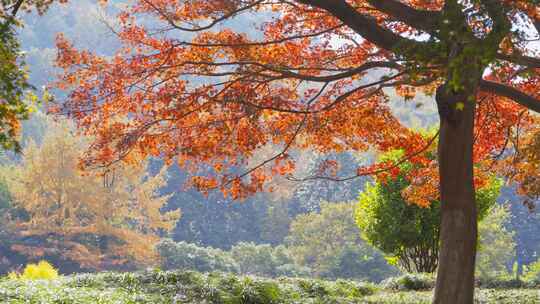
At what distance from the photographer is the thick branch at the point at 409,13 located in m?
6.21

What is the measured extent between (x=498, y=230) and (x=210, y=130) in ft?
86.1

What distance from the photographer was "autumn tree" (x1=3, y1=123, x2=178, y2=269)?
25.2 m

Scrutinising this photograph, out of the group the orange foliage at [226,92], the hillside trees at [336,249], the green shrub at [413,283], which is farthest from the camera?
the hillside trees at [336,249]

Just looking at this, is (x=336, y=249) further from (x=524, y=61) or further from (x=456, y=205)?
(x=524, y=61)

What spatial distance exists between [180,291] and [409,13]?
4.26 m

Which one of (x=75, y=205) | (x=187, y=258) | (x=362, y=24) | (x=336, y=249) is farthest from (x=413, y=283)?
(x=336, y=249)

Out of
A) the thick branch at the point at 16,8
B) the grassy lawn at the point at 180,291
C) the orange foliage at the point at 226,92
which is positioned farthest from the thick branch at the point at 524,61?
the thick branch at the point at 16,8

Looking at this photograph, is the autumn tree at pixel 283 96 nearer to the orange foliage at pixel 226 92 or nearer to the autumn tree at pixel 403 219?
the orange foliage at pixel 226 92

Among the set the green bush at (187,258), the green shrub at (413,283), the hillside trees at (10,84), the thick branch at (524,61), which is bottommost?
the green shrub at (413,283)

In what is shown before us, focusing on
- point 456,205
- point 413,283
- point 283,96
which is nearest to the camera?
point 456,205

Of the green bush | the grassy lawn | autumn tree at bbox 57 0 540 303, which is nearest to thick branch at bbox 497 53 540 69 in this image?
autumn tree at bbox 57 0 540 303

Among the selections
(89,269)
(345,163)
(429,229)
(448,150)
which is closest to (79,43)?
(345,163)

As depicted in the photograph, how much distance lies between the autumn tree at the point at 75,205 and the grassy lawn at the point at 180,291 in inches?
650

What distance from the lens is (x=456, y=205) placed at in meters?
6.56
